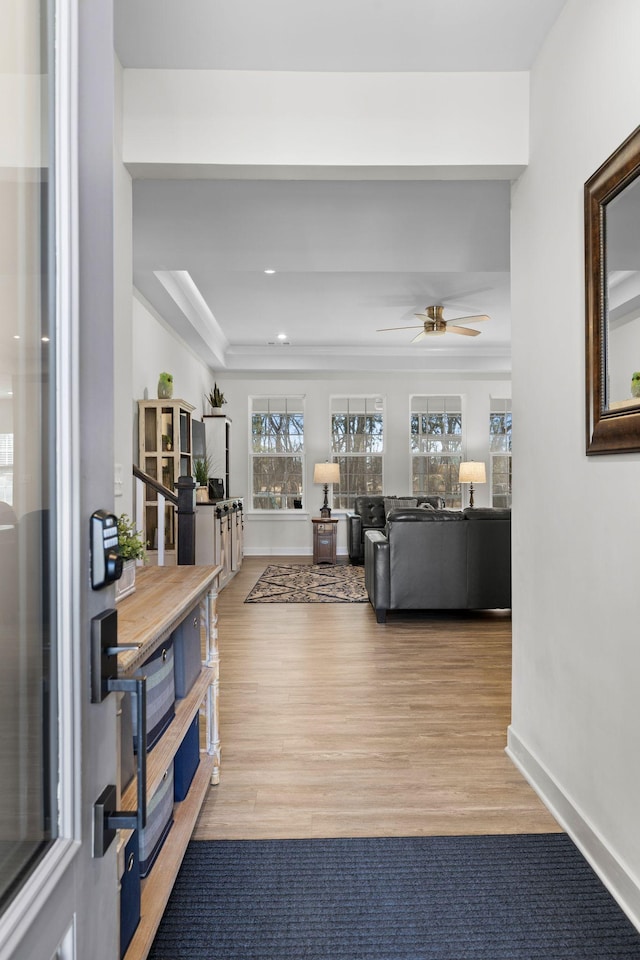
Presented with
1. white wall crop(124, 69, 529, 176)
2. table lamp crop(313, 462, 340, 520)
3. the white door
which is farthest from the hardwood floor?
table lamp crop(313, 462, 340, 520)

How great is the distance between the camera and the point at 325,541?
27.3 ft

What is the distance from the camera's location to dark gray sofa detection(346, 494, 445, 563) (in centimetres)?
839

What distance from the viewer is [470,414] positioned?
9484mm

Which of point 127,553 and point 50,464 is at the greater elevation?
point 50,464

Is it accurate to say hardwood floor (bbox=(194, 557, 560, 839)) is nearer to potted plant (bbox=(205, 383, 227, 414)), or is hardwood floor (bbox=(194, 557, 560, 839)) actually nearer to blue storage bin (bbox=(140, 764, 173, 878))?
blue storage bin (bbox=(140, 764, 173, 878))

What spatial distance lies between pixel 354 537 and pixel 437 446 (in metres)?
2.20

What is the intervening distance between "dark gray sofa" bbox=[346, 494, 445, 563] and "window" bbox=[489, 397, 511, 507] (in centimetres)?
117

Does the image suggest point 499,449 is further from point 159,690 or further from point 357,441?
point 159,690

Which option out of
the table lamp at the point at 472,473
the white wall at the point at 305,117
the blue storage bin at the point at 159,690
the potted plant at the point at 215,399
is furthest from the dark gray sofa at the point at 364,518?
the blue storage bin at the point at 159,690

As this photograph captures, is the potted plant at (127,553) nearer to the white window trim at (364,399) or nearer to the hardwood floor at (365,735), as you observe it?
the hardwood floor at (365,735)

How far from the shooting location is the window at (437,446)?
9.52 meters

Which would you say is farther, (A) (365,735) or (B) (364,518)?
(B) (364,518)

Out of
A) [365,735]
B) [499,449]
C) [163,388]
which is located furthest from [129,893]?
[499,449]

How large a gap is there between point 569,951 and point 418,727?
137 cm
